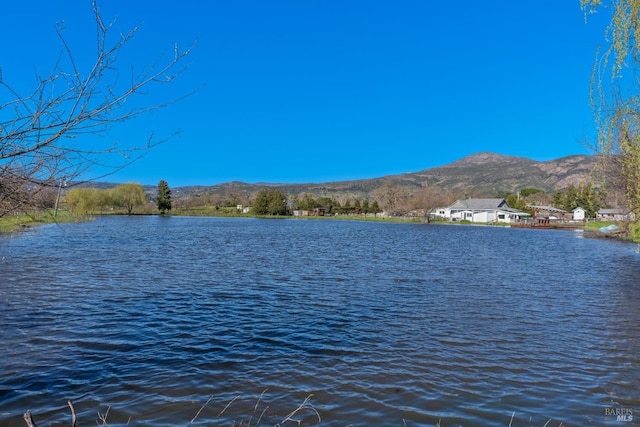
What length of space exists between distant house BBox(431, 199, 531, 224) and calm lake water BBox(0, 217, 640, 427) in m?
91.3

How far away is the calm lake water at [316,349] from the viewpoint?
251 inches

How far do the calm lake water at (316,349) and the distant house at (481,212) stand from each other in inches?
3596

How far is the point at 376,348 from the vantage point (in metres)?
9.21

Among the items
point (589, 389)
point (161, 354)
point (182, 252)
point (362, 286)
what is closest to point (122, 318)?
point (161, 354)

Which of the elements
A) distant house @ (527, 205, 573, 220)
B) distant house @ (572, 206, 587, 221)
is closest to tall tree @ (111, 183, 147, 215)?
distant house @ (527, 205, 573, 220)

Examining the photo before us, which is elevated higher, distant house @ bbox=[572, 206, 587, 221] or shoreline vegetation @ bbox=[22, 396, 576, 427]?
distant house @ bbox=[572, 206, 587, 221]

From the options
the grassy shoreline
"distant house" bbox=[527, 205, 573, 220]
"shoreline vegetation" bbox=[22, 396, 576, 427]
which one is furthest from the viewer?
"distant house" bbox=[527, 205, 573, 220]

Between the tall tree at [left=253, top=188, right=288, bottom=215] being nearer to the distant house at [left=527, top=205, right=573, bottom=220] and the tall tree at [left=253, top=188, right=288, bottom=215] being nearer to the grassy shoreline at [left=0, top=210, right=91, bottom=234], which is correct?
the grassy shoreline at [left=0, top=210, right=91, bottom=234]

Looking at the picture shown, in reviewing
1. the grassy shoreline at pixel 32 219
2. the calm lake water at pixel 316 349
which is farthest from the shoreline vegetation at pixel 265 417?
the grassy shoreline at pixel 32 219

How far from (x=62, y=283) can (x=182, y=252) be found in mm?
12788

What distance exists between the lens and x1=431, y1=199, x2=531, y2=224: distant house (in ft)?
342

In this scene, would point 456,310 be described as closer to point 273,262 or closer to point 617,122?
point 617,122

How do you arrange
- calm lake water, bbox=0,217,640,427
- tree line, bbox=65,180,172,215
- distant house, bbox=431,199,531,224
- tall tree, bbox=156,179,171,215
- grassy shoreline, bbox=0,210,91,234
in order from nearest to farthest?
grassy shoreline, bbox=0,210,91,234, calm lake water, bbox=0,217,640,427, distant house, bbox=431,199,531,224, tree line, bbox=65,180,172,215, tall tree, bbox=156,179,171,215

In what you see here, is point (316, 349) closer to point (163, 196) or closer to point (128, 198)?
point (128, 198)
